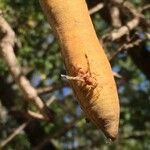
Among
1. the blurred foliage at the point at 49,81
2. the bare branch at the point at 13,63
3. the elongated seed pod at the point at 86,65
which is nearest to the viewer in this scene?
the elongated seed pod at the point at 86,65

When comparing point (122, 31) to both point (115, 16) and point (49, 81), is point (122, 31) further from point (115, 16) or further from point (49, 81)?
point (49, 81)

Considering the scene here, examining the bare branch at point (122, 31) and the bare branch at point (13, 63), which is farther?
the bare branch at point (122, 31)

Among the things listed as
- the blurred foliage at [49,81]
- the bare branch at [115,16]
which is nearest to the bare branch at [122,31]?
the bare branch at [115,16]

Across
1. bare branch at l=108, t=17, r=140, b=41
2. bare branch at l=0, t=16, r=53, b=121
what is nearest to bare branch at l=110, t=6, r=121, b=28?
bare branch at l=108, t=17, r=140, b=41

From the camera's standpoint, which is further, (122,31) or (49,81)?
(49,81)

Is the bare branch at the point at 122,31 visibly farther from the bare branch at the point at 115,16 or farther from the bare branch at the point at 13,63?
the bare branch at the point at 13,63

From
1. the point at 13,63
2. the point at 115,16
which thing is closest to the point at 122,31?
the point at 115,16

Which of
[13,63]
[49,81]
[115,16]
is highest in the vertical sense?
[13,63]

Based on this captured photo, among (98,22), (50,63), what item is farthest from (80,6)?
(98,22)

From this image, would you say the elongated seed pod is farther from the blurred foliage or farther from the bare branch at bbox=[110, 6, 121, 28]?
the bare branch at bbox=[110, 6, 121, 28]
